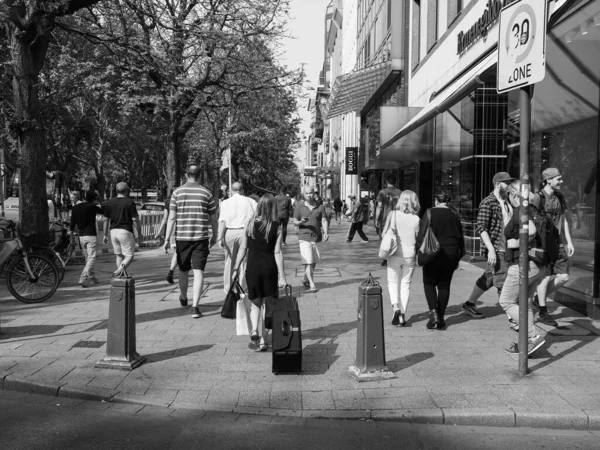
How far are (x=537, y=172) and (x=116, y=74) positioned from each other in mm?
11937

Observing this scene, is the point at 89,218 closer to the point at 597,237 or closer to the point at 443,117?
the point at 597,237

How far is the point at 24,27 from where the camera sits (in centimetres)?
1094

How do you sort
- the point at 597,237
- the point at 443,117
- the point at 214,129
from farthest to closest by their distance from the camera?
the point at 214,129 < the point at 443,117 < the point at 597,237

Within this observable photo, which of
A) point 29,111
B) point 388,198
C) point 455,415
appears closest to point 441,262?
point 455,415

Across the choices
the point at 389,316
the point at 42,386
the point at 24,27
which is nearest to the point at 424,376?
the point at 389,316

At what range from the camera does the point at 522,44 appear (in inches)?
205

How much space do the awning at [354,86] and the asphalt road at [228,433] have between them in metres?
20.5

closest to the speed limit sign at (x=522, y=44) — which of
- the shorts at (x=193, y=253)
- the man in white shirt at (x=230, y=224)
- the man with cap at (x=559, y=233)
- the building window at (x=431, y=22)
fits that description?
the man with cap at (x=559, y=233)

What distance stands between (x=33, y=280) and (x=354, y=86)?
18.5 metres

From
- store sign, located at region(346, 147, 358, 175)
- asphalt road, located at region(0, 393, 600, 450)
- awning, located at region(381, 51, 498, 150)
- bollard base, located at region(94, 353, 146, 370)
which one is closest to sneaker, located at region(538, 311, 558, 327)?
asphalt road, located at region(0, 393, 600, 450)

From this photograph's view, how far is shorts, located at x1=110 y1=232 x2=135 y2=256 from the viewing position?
9.93 metres

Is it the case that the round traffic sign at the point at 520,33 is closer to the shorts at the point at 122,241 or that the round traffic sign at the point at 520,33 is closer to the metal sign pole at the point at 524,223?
the metal sign pole at the point at 524,223

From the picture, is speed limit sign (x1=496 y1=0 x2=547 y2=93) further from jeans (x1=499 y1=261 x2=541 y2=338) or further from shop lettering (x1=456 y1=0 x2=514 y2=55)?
shop lettering (x1=456 y1=0 x2=514 y2=55)

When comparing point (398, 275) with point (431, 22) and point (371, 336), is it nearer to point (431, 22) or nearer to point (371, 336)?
point (371, 336)
